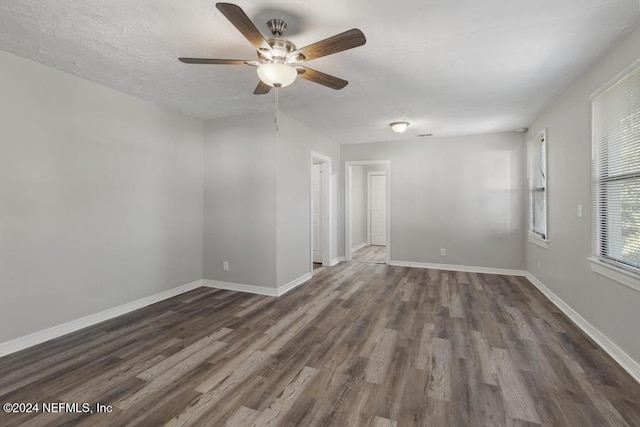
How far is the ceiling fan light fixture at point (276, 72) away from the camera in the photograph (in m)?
2.02

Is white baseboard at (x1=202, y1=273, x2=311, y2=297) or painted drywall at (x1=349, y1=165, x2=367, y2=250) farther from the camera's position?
painted drywall at (x1=349, y1=165, x2=367, y2=250)

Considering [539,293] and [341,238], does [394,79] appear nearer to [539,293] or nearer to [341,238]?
[539,293]

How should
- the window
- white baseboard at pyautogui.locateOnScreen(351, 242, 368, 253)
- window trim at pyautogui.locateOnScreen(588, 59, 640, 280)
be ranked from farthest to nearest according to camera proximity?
white baseboard at pyautogui.locateOnScreen(351, 242, 368, 253), the window, window trim at pyautogui.locateOnScreen(588, 59, 640, 280)

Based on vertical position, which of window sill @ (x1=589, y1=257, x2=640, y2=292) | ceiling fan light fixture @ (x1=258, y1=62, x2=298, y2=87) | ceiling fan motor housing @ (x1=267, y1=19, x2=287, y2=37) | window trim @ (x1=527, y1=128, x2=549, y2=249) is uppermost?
ceiling fan motor housing @ (x1=267, y1=19, x2=287, y2=37)

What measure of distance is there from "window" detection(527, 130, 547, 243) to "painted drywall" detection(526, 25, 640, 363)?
0.29 metres

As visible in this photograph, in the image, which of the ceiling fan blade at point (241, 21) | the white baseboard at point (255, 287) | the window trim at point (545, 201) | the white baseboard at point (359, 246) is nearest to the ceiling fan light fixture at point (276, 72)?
the ceiling fan blade at point (241, 21)

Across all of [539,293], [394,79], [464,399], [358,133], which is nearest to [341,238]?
[358,133]

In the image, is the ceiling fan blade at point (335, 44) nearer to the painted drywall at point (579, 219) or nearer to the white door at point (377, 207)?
the painted drywall at point (579, 219)

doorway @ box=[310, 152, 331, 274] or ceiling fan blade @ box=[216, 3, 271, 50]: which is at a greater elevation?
ceiling fan blade @ box=[216, 3, 271, 50]

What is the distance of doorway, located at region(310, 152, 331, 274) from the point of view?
577cm

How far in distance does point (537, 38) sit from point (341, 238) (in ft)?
15.4

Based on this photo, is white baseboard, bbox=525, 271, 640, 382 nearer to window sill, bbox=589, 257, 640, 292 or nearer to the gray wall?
window sill, bbox=589, 257, 640, 292

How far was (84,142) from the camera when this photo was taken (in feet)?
9.76

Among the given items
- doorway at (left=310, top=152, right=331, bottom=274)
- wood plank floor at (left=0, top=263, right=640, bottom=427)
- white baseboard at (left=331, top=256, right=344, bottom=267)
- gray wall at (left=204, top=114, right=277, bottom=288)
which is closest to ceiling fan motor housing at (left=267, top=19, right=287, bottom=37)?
gray wall at (left=204, top=114, right=277, bottom=288)
